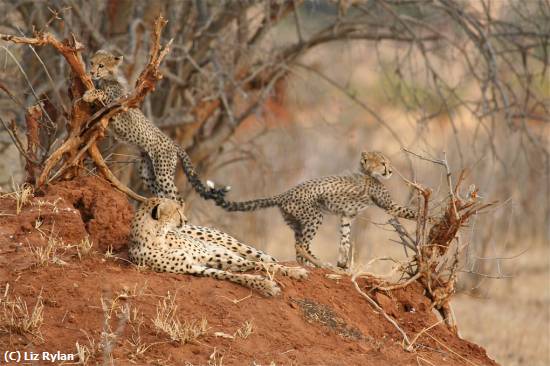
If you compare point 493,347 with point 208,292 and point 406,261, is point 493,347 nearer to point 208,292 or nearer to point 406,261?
point 406,261

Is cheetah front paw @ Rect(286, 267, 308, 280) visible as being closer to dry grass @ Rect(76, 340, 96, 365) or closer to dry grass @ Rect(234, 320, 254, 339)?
dry grass @ Rect(234, 320, 254, 339)

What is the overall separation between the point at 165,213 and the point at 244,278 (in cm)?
66

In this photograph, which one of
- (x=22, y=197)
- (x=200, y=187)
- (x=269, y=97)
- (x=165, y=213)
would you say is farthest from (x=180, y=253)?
(x=269, y=97)

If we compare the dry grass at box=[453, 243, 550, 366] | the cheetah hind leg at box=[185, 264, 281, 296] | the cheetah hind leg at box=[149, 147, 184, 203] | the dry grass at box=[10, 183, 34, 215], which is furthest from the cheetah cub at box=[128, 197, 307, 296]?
the dry grass at box=[453, 243, 550, 366]

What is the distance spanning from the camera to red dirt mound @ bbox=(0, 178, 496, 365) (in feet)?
15.0

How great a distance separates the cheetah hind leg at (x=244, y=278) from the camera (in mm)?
5246

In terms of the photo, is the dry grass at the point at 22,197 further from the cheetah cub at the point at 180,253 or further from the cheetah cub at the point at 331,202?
the cheetah cub at the point at 331,202

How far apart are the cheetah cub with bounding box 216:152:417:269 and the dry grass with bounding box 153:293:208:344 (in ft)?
7.11

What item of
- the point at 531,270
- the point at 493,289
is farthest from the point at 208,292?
the point at 531,270

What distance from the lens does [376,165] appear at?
729 centimetres

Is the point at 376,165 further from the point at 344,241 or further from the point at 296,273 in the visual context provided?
the point at 296,273

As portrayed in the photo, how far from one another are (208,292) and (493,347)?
569 centimetres

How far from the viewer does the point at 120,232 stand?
19.1 ft

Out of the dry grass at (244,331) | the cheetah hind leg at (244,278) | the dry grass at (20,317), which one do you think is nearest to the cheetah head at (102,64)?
the cheetah hind leg at (244,278)
